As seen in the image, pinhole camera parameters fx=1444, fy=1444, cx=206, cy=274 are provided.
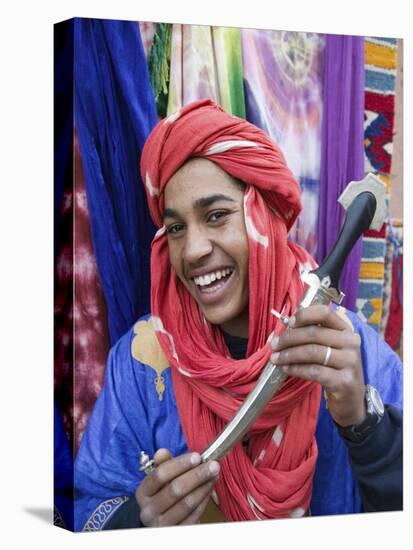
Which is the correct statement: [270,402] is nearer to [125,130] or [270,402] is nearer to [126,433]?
[126,433]

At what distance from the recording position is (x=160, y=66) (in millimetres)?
6520

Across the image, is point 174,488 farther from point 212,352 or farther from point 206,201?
point 206,201

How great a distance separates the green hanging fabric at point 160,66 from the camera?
6508 mm

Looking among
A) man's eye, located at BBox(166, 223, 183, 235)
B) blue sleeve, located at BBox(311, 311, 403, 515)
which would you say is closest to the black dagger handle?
blue sleeve, located at BBox(311, 311, 403, 515)

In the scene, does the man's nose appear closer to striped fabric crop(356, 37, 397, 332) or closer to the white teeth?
the white teeth

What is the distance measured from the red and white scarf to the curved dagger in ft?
0.26

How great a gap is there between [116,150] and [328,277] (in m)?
1.14

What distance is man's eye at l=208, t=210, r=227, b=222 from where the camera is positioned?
647 cm

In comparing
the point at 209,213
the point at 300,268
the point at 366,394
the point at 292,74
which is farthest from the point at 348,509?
Result: the point at 292,74

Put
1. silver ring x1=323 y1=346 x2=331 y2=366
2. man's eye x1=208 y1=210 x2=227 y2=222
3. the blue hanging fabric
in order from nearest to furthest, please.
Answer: the blue hanging fabric < man's eye x1=208 y1=210 x2=227 y2=222 < silver ring x1=323 y1=346 x2=331 y2=366

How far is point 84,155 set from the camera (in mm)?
Result: 6363

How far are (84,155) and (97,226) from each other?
1.05 feet

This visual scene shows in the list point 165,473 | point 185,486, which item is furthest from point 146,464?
point 185,486

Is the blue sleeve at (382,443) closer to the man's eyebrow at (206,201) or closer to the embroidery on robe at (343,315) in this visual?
the embroidery on robe at (343,315)
